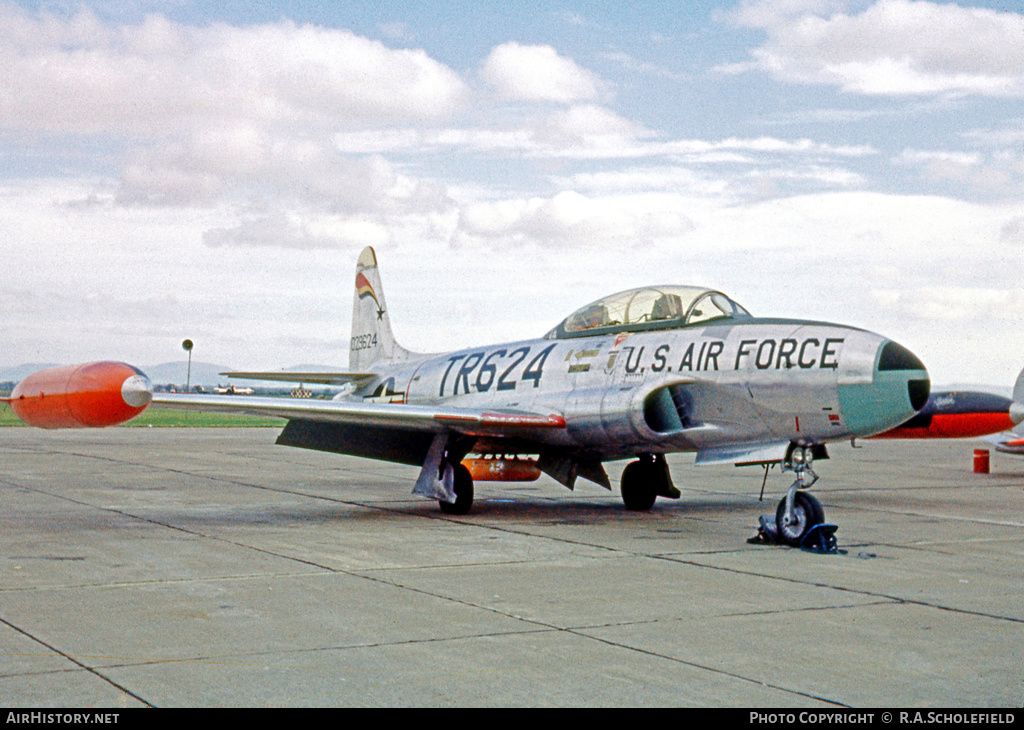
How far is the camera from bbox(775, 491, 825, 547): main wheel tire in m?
10.4

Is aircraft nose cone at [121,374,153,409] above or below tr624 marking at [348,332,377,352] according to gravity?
below

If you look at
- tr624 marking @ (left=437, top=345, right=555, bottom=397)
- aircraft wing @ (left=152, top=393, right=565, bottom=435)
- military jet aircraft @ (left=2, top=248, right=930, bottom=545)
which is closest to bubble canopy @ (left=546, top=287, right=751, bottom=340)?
military jet aircraft @ (left=2, top=248, right=930, bottom=545)

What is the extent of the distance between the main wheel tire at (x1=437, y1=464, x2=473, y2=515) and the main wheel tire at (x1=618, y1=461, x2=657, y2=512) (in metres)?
2.28

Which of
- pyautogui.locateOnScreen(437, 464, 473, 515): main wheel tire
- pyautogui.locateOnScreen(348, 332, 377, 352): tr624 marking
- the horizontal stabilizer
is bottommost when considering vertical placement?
pyautogui.locateOnScreen(437, 464, 473, 515): main wheel tire

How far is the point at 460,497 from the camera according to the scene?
1353cm

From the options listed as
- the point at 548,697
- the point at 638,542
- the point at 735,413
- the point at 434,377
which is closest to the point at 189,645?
the point at 548,697

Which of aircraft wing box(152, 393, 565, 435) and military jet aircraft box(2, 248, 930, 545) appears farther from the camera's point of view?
aircraft wing box(152, 393, 565, 435)

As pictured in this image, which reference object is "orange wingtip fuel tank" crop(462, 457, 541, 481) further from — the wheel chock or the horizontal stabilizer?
the wheel chock

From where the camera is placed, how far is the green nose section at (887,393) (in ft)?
34.0

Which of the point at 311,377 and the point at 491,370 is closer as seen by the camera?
the point at 491,370

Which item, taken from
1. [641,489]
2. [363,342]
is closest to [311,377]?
[363,342]

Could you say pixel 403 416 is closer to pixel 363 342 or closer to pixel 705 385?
pixel 705 385

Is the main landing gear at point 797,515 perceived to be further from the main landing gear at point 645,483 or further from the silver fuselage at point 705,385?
the main landing gear at point 645,483

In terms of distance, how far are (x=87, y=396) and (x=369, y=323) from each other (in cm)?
1189
